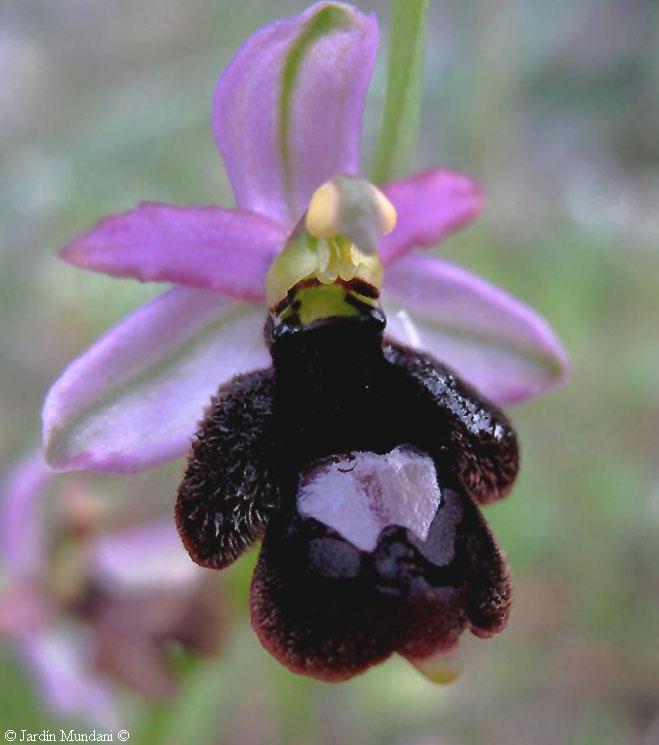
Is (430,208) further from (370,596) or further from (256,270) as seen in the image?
(370,596)

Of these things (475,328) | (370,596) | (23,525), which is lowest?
(370,596)

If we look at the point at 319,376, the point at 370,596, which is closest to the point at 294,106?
the point at 319,376

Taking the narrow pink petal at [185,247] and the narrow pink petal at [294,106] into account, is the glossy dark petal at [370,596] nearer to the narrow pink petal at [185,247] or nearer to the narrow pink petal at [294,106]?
the narrow pink petal at [185,247]

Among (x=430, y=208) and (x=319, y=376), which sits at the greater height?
(x=430, y=208)

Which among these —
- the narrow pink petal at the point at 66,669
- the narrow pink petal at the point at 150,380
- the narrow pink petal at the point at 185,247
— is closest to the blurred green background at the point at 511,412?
the narrow pink petal at the point at 66,669

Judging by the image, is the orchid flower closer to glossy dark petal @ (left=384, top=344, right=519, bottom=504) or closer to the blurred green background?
glossy dark petal @ (left=384, top=344, right=519, bottom=504)

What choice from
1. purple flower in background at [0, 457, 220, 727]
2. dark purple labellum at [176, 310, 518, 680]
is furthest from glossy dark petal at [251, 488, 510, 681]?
purple flower in background at [0, 457, 220, 727]
